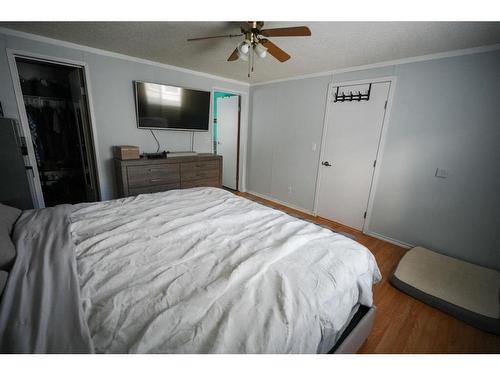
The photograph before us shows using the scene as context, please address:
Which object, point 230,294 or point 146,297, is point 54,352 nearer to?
point 146,297

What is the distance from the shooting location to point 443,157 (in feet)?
7.54

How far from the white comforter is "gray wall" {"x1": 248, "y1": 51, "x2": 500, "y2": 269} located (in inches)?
68.6

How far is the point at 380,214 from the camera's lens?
2.86 meters

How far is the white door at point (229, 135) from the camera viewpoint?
14.6ft

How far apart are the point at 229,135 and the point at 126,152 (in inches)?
91.3

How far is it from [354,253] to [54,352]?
56.1 inches

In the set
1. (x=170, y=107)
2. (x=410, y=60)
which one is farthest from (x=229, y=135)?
(x=410, y=60)

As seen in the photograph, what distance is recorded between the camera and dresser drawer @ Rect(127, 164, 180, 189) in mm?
2867

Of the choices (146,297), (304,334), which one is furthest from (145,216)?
(304,334)

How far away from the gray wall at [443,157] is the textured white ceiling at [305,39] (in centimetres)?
26

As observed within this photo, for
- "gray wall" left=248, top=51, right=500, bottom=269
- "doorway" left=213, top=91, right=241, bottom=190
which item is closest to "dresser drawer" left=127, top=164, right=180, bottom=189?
"doorway" left=213, top=91, right=241, bottom=190

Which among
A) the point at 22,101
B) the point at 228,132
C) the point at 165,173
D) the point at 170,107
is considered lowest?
the point at 165,173

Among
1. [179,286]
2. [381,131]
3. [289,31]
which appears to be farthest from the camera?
[381,131]

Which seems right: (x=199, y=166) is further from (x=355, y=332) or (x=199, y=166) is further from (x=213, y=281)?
(x=355, y=332)
